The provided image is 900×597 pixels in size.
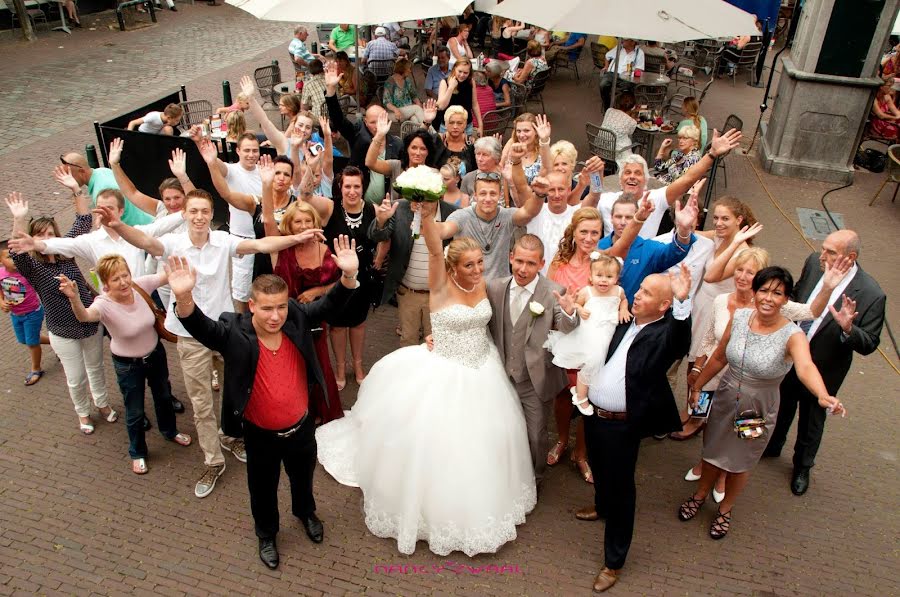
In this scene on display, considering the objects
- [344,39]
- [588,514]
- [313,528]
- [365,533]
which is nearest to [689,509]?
[588,514]

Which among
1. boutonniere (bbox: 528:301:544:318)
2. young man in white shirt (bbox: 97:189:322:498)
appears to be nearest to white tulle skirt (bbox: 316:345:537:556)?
boutonniere (bbox: 528:301:544:318)

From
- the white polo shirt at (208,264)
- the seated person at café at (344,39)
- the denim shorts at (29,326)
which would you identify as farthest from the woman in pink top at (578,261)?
the seated person at café at (344,39)

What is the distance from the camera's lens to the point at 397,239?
582 cm

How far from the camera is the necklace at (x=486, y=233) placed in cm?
575

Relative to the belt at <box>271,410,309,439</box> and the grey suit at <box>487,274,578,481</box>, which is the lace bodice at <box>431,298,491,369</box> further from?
the belt at <box>271,410,309,439</box>

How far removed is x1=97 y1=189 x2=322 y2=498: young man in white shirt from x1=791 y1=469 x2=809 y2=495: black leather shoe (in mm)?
4164

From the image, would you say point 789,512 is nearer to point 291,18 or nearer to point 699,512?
point 699,512

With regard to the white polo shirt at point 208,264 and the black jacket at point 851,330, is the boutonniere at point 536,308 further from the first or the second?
the white polo shirt at point 208,264

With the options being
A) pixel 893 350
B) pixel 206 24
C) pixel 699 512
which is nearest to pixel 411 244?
pixel 699 512

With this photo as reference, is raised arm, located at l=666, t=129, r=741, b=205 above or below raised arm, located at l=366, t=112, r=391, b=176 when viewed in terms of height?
above

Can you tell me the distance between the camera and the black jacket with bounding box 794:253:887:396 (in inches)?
183

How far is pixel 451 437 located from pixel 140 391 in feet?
7.81

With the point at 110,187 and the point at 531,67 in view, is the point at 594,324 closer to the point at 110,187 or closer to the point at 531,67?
the point at 110,187

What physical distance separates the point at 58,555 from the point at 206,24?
68.1 feet
